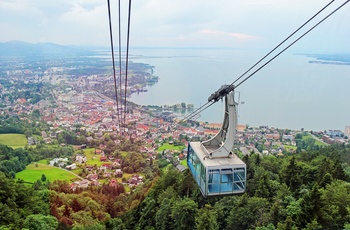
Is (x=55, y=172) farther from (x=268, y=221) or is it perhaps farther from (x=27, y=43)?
(x=27, y=43)

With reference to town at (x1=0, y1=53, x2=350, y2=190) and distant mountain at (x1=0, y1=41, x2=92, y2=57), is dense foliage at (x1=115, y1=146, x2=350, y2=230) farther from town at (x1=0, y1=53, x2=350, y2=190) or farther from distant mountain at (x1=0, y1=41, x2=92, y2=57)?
distant mountain at (x1=0, y1=41, x2=92, y2=57)

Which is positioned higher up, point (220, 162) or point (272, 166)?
point (220, 162)

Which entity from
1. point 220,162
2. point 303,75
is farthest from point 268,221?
point 303,75

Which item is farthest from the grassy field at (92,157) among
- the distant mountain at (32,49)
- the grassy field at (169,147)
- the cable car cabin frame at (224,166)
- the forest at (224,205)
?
the distant mountain at (32,49)

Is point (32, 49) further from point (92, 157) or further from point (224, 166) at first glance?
point (224, 166)

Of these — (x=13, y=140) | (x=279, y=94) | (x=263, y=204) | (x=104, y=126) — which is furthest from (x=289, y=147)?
(x=13, y=140)

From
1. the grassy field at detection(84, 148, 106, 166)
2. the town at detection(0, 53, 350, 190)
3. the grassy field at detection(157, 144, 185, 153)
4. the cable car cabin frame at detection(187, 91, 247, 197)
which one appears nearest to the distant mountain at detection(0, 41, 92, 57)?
the town at detection(0, 53, 350, 190)

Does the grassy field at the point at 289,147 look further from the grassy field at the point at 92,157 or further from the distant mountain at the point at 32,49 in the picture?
the distant mountain at the point at 32,49
